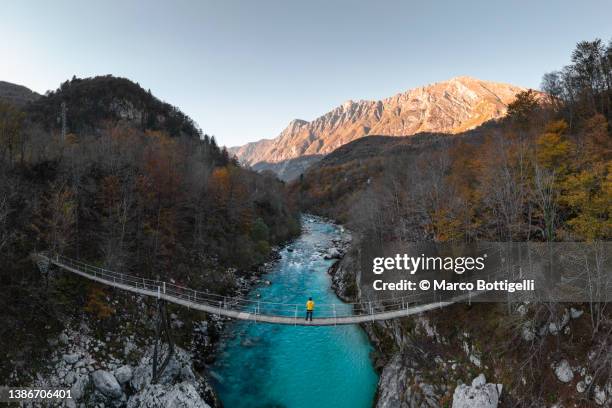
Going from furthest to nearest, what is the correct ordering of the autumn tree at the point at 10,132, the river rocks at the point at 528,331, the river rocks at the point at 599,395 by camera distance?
1. the autumn tree at the point at 10,132
2. the river rocks at the point at 528,331
3. the river rocks at the point at 599,395

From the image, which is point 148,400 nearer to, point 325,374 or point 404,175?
point 325,374

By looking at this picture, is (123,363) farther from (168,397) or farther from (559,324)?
(559,324)

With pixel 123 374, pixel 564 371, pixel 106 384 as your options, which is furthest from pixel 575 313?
pixel 106 384

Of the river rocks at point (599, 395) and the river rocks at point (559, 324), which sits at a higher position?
the river rocks at point (559, 324)

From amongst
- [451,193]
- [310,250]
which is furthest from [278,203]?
[451,193]

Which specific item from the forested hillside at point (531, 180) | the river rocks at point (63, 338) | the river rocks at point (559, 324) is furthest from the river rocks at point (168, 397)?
the forested hillside at point (531, 180)

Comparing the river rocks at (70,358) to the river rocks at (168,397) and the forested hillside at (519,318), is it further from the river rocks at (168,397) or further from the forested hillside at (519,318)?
the forested hillside at (519,318)

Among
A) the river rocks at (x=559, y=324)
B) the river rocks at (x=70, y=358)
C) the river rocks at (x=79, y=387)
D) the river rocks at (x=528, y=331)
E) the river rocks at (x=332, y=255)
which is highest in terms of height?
the river rocks at (x=559, y=324)
